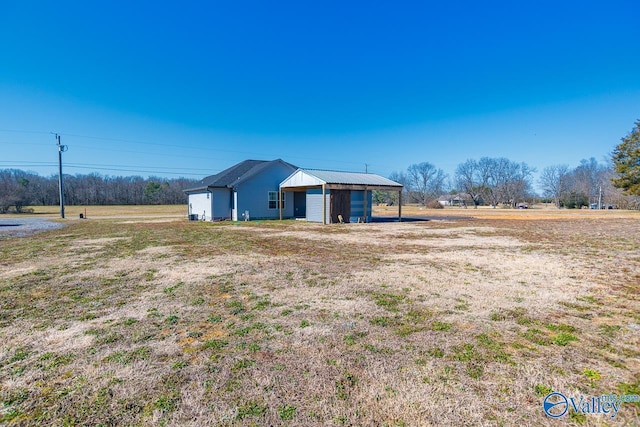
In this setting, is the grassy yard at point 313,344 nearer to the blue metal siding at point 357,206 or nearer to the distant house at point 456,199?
the blue metal siding at point 357,206

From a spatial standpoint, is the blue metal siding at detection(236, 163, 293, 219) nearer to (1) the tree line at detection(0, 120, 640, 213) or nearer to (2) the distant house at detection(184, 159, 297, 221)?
(2) the distant house at detection(184, 159, 297, 221)

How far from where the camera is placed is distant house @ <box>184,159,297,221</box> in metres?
21.8

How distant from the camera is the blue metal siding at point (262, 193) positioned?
22000 mm

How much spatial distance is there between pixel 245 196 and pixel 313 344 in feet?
65.0

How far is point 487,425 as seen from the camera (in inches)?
78.8

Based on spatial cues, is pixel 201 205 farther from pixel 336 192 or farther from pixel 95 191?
pixel 95 191

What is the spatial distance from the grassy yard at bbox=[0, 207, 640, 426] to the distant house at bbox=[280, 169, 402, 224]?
12.7 metres

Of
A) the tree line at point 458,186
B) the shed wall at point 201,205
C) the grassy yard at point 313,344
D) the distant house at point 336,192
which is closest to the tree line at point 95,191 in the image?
the tree line at point 458,186

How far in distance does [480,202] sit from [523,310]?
270 feet

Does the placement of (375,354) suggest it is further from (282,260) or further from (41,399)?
(282,260)

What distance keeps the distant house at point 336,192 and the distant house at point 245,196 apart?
145cm

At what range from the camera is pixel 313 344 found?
3137 millimetres

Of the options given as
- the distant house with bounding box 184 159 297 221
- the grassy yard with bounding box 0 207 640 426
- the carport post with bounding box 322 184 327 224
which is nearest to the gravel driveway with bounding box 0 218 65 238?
the distant house with bounding box 184 159 297 221

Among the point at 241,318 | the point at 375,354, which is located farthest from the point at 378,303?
the point at 241,318
